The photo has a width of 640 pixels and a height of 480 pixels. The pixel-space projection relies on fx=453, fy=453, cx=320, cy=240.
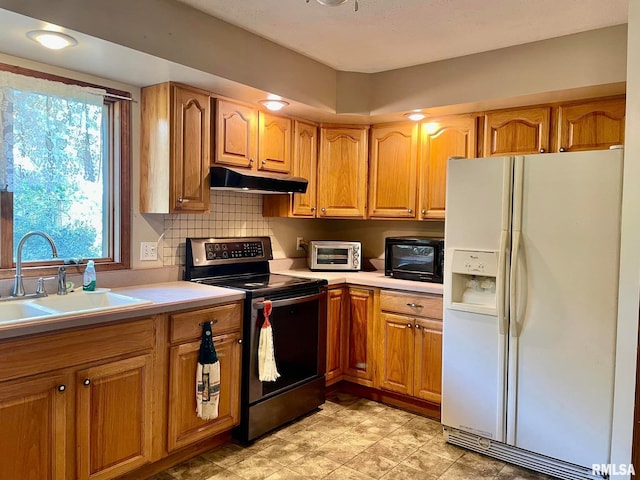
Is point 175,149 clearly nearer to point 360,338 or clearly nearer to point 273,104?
point 273,104

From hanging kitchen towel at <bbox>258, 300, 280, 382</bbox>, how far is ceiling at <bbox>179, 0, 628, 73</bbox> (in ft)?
5.17

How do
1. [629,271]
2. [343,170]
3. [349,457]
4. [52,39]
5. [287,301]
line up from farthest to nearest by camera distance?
[343,170]
[287,301]
[349,457]
[629,271]
[52,39]

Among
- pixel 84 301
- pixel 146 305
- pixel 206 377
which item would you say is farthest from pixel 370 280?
pixel 84 301

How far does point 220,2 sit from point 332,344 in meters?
2.28

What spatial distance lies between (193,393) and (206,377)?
111mm

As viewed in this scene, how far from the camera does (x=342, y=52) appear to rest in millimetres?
2939

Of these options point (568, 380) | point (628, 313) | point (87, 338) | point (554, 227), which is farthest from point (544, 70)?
point (87, 338)

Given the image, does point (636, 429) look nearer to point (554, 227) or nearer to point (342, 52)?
point (554, 227)

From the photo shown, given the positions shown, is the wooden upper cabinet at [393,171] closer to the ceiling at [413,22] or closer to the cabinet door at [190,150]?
the ceiling at [413,22]

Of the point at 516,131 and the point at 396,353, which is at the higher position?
the point at 516,131

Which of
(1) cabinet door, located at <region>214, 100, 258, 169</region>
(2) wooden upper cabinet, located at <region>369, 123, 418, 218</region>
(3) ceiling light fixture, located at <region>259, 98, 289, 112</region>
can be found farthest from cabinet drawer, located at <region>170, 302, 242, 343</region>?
(2) wooden upper cabinet, located at <region>369, 123, 418, 218</region>

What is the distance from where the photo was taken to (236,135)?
2.92m

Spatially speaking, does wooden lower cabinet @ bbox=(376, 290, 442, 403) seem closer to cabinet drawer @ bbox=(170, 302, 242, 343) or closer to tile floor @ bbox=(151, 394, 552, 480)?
tile floor @ bbox=(151, 394, 552, 480)

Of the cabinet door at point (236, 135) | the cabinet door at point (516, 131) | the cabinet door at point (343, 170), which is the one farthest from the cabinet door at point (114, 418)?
the cabinet door at point (516, 131)
